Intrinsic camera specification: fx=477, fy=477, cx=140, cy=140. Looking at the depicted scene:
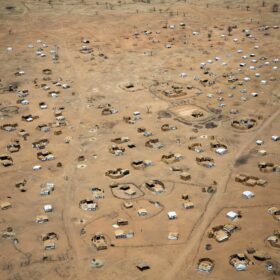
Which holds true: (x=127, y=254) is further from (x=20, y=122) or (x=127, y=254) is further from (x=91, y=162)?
(x=20, y=122)

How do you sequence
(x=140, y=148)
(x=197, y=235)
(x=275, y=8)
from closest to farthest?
(x=197, y=235) < (x=140, y=148) < (x=275, y=8)

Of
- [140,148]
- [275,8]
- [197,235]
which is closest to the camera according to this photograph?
[197,235]

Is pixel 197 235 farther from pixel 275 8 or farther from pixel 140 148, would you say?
pixel 275 8

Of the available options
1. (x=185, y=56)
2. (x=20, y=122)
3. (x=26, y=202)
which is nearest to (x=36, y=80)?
(x=20, y=122)

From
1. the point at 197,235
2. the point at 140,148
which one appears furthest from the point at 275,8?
the point at 197,235

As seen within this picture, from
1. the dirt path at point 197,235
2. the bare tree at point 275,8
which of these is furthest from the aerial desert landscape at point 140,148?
the bare tree at point 275,8

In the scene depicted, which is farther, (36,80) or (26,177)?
(36,80)

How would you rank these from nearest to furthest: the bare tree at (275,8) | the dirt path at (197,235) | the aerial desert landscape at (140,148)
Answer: the dirt path at (197,235) → the aerial desert landscape at (140,148) → the bare tree at (275,8)

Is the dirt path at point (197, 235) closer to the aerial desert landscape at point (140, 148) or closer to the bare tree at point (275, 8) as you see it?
the aerial desert landscape at point (140, 148)

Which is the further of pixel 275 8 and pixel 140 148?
pixel 275 8
